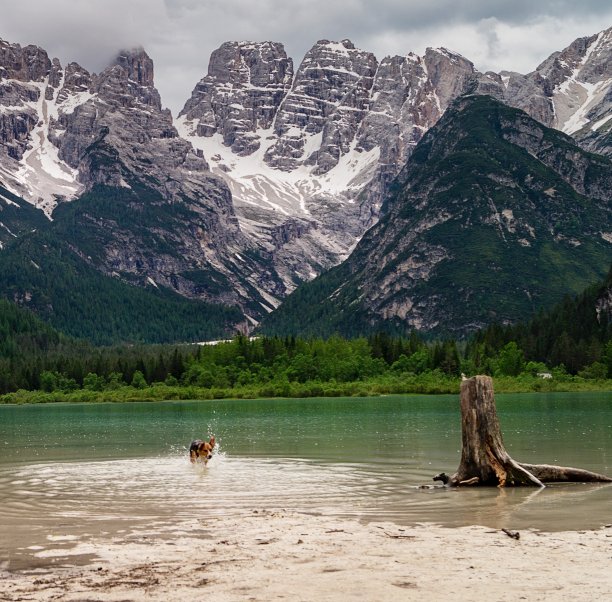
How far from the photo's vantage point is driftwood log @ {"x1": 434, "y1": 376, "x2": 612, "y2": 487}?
3550 centimetres

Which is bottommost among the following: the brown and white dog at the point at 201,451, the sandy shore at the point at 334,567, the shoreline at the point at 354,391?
the sandy shore at the point at 334,567

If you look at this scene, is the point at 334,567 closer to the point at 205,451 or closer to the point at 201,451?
the point at 205,451

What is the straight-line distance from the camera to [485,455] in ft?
117

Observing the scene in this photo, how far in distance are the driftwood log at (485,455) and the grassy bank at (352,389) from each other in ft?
425

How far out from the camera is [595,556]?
2159 centimetres

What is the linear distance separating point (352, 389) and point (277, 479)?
130503 millimetres

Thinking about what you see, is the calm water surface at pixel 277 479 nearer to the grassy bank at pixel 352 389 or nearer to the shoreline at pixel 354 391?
the shoreline at pixel 354 391

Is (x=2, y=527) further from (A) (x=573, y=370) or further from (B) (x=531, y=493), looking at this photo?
(A) (x=573, y=370)

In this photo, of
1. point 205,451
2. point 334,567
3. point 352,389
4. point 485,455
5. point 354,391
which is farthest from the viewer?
point 352,389

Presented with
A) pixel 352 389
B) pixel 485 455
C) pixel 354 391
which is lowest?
pixel 485 455

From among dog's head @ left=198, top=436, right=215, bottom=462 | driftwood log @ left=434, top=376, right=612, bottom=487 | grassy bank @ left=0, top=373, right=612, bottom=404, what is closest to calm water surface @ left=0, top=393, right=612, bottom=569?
dog's head @ left=198, top=436, right=215, bottom=462

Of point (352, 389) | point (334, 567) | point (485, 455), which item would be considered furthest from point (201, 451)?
point (352, 389)

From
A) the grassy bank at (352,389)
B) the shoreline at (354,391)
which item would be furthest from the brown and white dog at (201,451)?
the grassy bank at (352,389)

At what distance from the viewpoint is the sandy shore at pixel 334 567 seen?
19078 millimetres
